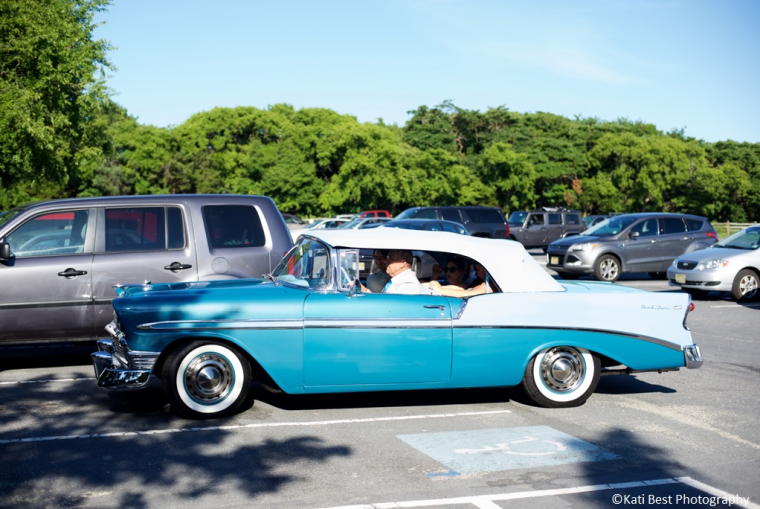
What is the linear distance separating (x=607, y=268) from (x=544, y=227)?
58.3ft

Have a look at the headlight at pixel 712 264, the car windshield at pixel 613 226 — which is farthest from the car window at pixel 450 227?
the headlight at pixel 712 264

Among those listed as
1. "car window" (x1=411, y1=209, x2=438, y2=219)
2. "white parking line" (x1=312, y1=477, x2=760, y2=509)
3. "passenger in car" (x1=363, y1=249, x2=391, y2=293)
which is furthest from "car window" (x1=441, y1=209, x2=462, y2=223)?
"white parking line" (x1=312, y1=477, x2=760, y2=509)

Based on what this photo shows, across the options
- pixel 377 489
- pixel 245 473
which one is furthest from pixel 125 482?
pixel 377 489

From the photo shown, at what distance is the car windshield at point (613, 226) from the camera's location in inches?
808

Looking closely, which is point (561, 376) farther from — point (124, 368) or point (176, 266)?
point (176, 266)

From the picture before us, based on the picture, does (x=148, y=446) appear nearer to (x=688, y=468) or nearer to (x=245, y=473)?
(x=245, y=473)

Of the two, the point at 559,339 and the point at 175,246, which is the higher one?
the point at 175,246

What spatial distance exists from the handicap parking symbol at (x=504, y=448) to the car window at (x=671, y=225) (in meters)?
15.8

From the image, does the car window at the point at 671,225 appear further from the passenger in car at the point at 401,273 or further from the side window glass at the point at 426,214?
the passenger in car at the point at 401,273

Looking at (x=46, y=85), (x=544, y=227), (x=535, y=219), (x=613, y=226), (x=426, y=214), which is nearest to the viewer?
(x=613, y=226)

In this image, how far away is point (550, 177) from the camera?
75.2 meters

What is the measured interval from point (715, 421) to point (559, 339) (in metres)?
1.40

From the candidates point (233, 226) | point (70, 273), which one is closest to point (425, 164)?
point (233, 226)

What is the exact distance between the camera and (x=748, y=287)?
50.5 ft
